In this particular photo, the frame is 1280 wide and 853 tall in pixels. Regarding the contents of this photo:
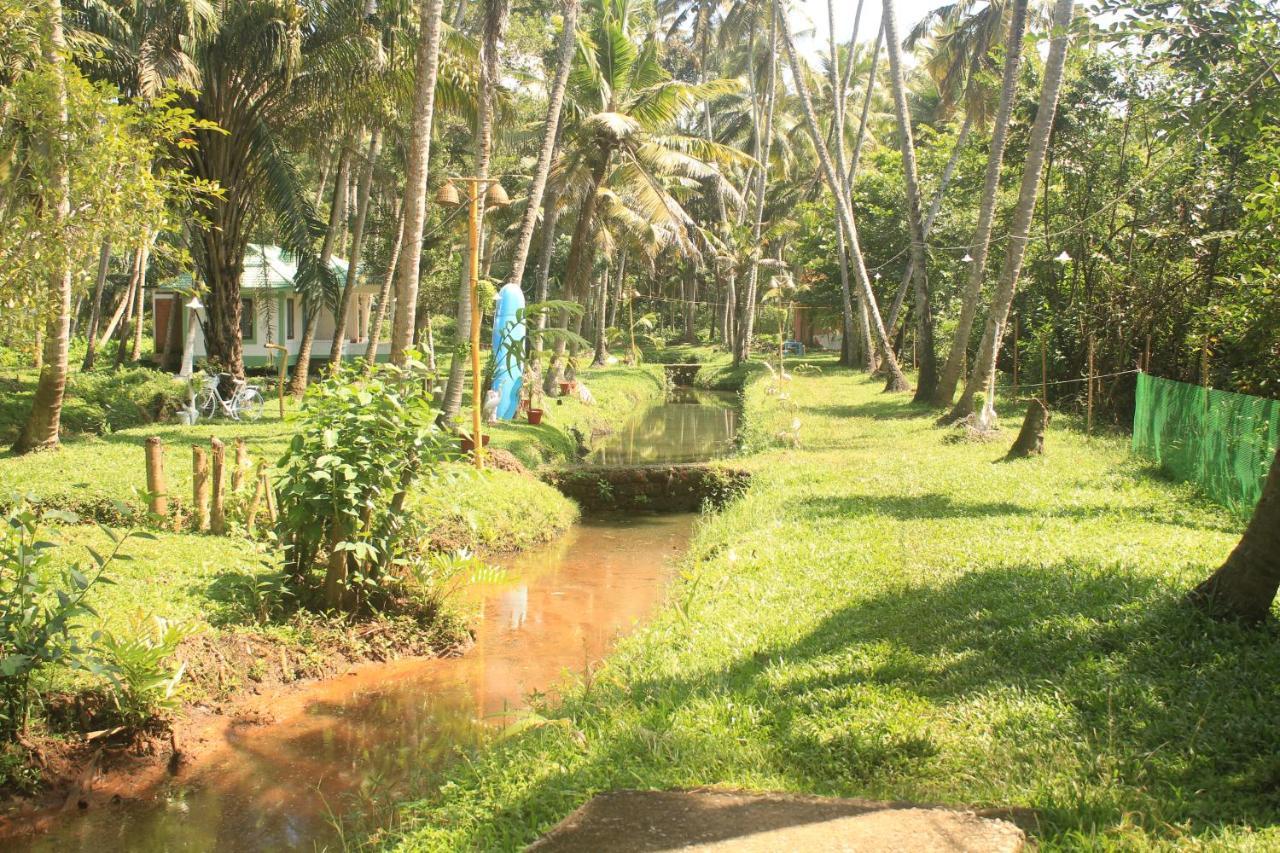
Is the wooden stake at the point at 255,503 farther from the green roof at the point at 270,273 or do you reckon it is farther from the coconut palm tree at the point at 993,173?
the green roof at the point at 270,273

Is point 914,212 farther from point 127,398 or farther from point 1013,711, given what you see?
point 1013,711

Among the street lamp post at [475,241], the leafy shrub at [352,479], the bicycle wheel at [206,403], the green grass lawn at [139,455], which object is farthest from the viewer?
the bicycle wheel at [206,403]

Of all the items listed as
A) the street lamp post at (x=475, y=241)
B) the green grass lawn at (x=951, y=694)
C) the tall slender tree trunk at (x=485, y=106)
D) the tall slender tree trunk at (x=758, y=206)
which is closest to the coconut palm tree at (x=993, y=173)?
the tall slender tree trunk at (x=485, y=106)

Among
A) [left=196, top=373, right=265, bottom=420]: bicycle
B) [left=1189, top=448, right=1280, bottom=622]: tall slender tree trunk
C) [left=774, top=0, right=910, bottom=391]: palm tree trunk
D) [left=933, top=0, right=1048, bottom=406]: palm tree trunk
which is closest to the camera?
[left=1189, top=448, right=1280, bottom=622]: tall slender tree trunk

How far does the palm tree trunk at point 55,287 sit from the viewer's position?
25.8 ft

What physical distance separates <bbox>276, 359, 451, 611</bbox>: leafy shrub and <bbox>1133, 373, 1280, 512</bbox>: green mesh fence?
6865mm

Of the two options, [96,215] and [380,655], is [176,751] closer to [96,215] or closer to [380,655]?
[380,655]

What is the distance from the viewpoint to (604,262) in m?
37.7

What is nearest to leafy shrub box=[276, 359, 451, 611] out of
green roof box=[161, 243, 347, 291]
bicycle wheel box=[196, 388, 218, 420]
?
bicycle wheel box=[196, 388, 218, 420]

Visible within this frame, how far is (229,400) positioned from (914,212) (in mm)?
14711

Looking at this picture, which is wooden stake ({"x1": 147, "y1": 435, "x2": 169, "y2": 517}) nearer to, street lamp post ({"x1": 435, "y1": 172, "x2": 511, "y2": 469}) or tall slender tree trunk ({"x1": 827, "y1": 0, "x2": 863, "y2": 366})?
street lamp post ({"x1": 435, "y1": 172, "x2": 511, "y2": 469})

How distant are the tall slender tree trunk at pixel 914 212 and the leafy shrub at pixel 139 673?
59.6ft

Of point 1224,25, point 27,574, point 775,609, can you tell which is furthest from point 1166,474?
point 27,574

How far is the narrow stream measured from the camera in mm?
5516
